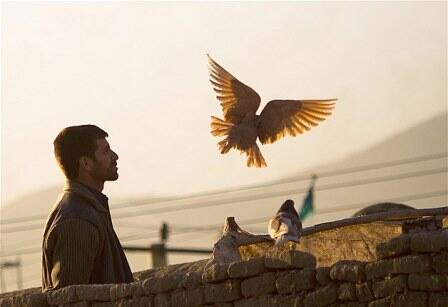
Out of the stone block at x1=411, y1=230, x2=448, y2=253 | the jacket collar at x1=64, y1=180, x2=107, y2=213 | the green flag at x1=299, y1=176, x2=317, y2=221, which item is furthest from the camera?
the green flag at x1=299, y1=176, x2=317, y2=221

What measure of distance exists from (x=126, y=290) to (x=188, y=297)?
44 centimetres

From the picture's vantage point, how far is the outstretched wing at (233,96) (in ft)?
48.3

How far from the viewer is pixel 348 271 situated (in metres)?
9.77

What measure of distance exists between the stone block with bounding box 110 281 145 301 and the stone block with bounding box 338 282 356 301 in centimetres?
147

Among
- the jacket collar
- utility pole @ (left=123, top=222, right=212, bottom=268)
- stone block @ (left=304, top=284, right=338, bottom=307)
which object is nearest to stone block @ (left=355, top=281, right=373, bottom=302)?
stone block @ (left=304, top=284, right=338, bottom=307)

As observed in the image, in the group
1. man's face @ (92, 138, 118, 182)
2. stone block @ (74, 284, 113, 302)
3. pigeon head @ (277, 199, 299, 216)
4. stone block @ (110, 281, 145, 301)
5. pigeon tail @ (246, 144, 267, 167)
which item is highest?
pigeon tail @ (246, 144, 267, 167)

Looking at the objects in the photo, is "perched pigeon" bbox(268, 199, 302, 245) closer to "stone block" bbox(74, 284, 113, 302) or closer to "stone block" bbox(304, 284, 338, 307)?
"stone block" bbox(74, 284, 113, 302)

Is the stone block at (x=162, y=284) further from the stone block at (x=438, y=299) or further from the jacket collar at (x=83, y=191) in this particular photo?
the stone block at (x=438, y=299)

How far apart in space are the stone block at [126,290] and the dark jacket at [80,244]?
0.30 meters

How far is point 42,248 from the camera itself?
1151cm

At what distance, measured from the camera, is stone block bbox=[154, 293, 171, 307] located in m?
10.8

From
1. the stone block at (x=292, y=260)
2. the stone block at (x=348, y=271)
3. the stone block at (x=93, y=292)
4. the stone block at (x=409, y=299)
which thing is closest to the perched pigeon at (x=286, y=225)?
the stone block at (x=93, y=292)

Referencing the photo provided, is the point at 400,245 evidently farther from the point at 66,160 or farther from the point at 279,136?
the point at 279,136

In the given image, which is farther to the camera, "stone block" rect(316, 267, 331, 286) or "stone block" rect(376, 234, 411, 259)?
"stone block" rect(316, 267, 331, 286)
